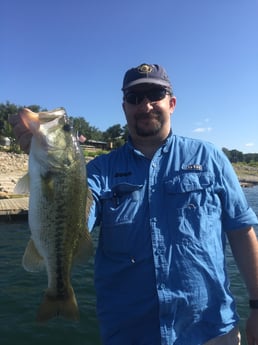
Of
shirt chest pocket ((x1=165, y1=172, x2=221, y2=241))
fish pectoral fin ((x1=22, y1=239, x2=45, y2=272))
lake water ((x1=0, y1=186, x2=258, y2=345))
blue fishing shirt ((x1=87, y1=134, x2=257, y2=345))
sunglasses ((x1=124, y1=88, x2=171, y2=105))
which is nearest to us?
fish pectoral fin ((x1=22, y1=239, x2=45, y2=272))

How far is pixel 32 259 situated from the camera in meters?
2.74

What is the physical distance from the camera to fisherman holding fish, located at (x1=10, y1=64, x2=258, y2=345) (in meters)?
2.96

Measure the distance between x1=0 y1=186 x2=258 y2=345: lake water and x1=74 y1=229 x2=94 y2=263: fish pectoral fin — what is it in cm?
561

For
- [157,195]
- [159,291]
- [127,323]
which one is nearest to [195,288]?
[159,291]

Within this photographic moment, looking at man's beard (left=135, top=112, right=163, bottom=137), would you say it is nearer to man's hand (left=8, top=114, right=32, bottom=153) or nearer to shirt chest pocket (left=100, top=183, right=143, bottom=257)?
shirt chest pocket (left=100, top=183, right=143, bottom=257)

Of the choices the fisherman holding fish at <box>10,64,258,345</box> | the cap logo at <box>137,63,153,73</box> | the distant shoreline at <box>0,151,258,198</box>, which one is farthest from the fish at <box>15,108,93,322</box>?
the distant shoreline at <box>0,151,258,198</box>

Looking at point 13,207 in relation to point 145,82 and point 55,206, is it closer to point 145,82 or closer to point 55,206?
point 145,82

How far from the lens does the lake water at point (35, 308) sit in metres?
7.88

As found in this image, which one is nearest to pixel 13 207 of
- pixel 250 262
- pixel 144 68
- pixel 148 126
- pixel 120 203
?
pixel 144 68

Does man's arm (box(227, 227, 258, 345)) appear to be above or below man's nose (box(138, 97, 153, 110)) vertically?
below

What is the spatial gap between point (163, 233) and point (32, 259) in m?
1.02

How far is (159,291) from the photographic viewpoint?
9.57ft

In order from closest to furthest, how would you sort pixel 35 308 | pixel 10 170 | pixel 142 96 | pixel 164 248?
pixel 164 248 → pixel 142 96 → pixel 35 308 → pixel 10 170

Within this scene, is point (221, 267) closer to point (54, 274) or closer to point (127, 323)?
point (127, 323)
